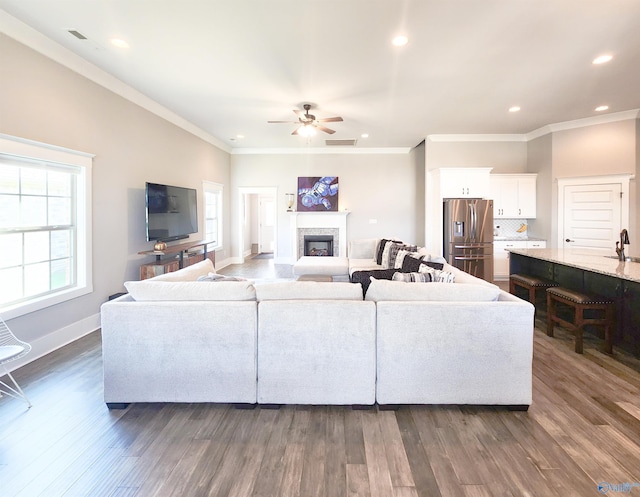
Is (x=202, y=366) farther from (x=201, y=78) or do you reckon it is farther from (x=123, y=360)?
(x=201, y=78)

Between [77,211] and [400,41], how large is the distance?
12.6 feet

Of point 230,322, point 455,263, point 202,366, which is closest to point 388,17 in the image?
point 230,322

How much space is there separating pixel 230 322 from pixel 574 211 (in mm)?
6516

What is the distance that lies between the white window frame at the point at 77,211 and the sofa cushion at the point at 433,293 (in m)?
3.14

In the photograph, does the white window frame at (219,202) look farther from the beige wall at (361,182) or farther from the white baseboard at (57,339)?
the white baseboard at (57,339)

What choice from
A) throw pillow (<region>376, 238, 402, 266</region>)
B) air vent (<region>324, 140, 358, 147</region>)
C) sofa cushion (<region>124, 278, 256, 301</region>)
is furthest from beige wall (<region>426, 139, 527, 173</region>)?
sofa cushion (<region>124, 278, 256, 301</region>)

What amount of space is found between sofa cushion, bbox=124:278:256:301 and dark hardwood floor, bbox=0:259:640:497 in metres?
0.77

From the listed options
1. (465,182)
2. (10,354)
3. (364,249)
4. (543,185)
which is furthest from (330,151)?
(10,354)

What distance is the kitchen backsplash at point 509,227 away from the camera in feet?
22.5

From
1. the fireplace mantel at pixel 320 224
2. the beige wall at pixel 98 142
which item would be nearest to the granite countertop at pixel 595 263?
the fireplace mantel at pixel 320 224

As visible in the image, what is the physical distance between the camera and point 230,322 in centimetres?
217

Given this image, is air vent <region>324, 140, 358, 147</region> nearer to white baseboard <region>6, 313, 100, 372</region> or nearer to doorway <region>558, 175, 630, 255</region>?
doorway <region>558, 175, 630, 255</region>

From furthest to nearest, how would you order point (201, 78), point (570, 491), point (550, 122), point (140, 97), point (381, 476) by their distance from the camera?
point (550, 122)
point (140, 97)
point (201, 78)
point (381, 476)
point (570, 491)

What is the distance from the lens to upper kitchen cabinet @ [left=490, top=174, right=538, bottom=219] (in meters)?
6.48
